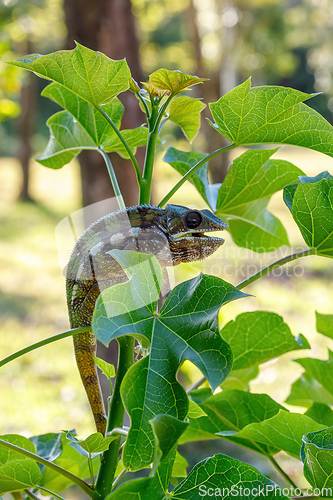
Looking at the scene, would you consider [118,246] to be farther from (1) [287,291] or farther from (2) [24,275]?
(2) [24,275]

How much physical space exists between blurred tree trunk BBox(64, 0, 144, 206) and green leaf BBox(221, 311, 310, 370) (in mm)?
1305

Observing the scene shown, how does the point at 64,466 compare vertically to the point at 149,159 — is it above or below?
below

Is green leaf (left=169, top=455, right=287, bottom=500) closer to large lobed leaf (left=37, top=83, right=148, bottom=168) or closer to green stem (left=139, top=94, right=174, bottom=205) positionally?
green stem (left=139, top=94, right=174, bottom=205)

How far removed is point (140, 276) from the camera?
52 cm

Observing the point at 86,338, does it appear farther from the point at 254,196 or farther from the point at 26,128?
the point at 26,128

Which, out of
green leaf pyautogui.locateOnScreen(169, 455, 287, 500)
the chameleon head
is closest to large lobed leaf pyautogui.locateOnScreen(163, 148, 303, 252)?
the chameleon head

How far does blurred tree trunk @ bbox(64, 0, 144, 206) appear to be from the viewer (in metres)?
2.08

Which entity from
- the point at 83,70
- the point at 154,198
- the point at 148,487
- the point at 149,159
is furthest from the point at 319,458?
the point at 154,198

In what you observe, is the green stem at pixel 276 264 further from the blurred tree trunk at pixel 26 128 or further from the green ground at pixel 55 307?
the blurred tree trunk at pixel 26 128

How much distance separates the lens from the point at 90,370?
0.71 meters

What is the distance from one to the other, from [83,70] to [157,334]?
1.14 feet

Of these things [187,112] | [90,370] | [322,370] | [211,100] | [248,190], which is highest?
[211,100]

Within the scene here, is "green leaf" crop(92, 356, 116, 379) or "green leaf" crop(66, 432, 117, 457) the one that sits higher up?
"green leaf" crop(92, 356, 116, 379)

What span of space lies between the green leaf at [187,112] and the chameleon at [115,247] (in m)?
0.15
